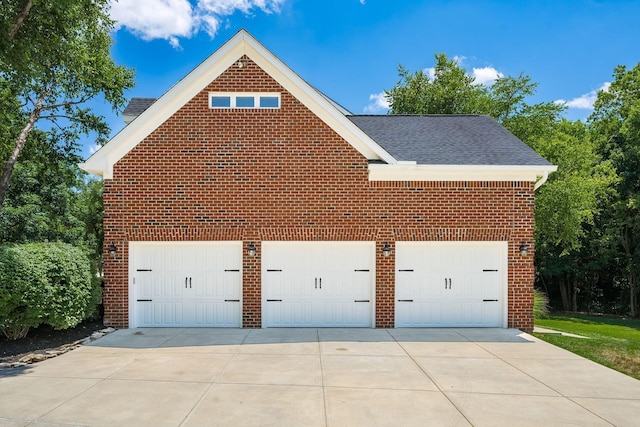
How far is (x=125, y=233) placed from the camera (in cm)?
1024

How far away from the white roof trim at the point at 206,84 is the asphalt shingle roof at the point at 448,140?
Result: 1242mm

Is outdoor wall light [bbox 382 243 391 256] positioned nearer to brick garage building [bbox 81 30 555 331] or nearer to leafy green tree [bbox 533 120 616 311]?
brick garage building [bbox 81 30 555 331]

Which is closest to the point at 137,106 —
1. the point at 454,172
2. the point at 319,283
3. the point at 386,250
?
the point at 319,283

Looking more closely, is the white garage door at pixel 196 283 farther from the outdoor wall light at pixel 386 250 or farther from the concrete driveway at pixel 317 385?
the outdoor wall light at pixel 386 250

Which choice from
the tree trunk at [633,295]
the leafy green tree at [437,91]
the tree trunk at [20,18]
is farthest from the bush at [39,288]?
the tree trunk at [633,295]

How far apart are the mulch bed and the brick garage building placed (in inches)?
24.2

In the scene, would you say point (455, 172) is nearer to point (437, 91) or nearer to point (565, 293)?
point (437, 91)

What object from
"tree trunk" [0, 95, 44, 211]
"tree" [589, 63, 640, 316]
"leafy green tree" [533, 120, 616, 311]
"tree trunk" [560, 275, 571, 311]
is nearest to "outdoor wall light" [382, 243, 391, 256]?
"leafy green tree" [533, 120, 616, 311]

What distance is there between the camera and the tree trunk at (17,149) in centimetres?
1527

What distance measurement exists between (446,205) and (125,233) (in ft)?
24.1

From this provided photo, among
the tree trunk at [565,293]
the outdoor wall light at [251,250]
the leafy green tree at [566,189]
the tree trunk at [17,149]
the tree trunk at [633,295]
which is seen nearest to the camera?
the outdoor wall light at [251,250]

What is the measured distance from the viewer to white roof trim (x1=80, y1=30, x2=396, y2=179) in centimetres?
1021

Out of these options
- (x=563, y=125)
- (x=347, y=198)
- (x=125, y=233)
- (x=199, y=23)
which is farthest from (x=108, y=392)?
(x=563, y=125)

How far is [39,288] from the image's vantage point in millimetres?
8672
